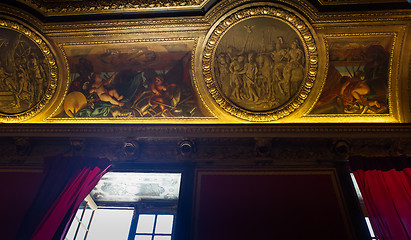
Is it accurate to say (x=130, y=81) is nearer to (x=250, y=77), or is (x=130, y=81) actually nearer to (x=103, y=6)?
(x=103, y=6)

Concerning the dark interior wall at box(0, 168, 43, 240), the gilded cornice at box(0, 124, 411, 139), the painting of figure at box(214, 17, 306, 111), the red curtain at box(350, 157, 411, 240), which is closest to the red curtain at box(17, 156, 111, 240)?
the dark interior wall at box(0, 168, 43, 240)

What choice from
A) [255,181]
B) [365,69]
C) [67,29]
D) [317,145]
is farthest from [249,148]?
[67,29]

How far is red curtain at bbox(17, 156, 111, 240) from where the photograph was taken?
4371mm

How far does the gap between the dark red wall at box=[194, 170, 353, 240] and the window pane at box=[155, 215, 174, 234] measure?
133cm

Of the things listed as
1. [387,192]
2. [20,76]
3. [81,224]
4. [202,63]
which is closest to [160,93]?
[202,63]

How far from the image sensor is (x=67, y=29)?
622 centimetres

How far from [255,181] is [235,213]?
0.67 metres

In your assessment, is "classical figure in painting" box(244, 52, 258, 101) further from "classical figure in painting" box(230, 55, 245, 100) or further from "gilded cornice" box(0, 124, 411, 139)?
"gilded cornice" box(0, 124, 411, 139)

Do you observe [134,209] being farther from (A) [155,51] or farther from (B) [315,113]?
(B) [315,113]

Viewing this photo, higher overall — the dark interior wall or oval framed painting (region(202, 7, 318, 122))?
oval framed painting (region(202, 7, 318, 122))

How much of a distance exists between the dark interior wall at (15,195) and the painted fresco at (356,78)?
17.4 ft

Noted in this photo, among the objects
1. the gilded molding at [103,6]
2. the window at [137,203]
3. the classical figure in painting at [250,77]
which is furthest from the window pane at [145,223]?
the gilded molding at [103,6]

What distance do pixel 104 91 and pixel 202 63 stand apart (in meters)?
2.16

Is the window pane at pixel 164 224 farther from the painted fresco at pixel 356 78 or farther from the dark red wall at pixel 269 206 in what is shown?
the painted fresco at pixel 356 78
